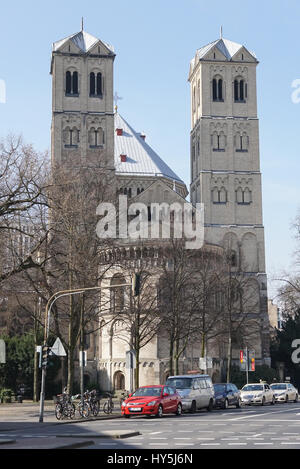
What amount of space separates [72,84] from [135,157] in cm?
1268

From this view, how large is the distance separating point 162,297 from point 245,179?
40940mm

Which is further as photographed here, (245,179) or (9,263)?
(245,179)

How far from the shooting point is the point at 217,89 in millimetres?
90562

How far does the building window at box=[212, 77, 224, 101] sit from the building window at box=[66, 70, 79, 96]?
16661mm

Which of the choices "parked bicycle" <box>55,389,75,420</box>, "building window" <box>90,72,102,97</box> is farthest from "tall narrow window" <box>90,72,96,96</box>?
"parked bicycle" <box>55,389,75,420</box>

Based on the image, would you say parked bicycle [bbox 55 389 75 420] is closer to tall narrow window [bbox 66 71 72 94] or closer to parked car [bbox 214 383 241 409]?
parked car [bbox 214 383 241 409]

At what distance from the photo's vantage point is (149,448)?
16594 mm

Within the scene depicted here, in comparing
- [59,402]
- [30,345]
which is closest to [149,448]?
[59,402]

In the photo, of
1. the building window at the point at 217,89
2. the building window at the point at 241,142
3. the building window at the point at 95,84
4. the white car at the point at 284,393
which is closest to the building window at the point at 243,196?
the building window at the point at 241,142

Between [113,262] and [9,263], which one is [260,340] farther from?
[9,263]

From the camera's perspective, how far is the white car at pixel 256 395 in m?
44.2

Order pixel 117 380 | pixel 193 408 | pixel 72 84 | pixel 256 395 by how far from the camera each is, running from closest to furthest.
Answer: pixel 193 408, pixel 256 395, pixel 117 380, pixel 72 84

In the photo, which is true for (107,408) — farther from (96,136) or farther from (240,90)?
(240,90)

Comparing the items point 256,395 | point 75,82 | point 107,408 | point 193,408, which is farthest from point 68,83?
point 193,408
